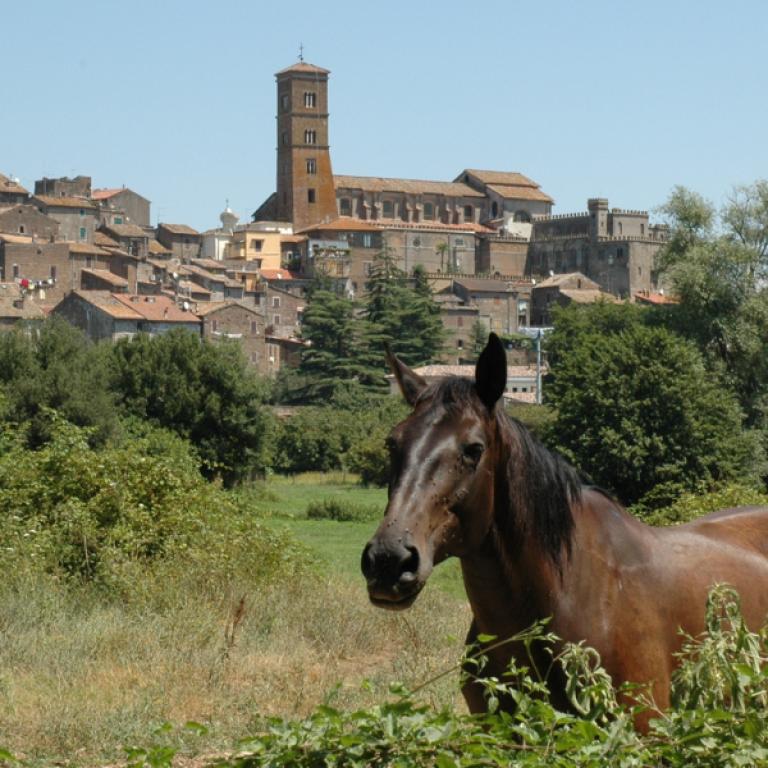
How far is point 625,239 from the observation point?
391 ft

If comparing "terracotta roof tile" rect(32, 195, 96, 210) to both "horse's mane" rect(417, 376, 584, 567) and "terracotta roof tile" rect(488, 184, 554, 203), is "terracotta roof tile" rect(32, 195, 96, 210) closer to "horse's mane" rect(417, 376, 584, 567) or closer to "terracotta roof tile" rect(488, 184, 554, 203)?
"terracotta roof tile" rect(488, 184, 554, 203)

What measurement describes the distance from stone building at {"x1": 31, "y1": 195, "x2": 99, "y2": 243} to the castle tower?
22.4 m

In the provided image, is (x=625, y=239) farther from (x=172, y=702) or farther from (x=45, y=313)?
(x=172, y=702)

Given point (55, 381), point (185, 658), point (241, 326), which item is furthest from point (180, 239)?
point (185, 658)

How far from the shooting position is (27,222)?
103 meters

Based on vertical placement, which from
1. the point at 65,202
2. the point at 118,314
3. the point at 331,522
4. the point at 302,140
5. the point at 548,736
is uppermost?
the point at 302,140

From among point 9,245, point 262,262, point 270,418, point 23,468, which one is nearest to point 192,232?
point 262,262

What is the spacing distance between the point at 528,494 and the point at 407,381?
406 mm

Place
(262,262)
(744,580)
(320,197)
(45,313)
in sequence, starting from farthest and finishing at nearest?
1. (320,197)
2. (262,262)
3. (45,313)
4. (744,580)

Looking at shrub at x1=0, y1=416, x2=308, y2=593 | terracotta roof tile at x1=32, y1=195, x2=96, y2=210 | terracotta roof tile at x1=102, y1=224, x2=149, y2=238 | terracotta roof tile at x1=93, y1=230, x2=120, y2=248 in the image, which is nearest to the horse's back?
shrub at x1=0, y1=416, x2=308, y2=593

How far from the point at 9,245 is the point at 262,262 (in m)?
23.5

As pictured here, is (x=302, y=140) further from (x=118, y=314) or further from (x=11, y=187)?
(x=118, y=314)

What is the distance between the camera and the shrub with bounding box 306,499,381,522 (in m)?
37.8

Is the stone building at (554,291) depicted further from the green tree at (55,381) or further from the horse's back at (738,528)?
the horse's back at (738,528)
